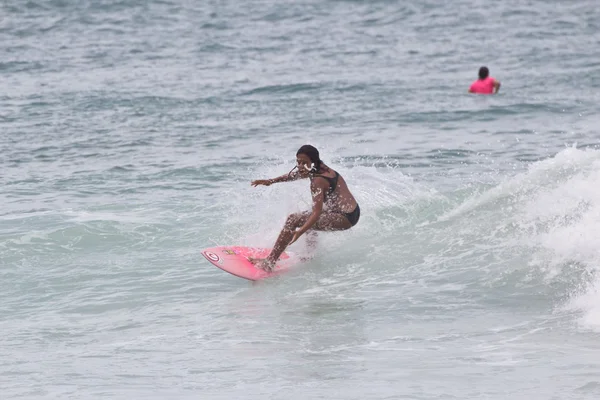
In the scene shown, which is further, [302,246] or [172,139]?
[172,139]

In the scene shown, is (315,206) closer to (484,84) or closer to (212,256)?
(212,256)

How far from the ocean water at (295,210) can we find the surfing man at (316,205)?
1.51 ft

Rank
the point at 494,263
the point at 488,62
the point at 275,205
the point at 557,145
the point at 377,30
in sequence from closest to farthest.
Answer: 1. the point at 494,263
2. the point at 275,205
3. the point at 557,145
4. the point at 488,62
5. the point at 377,30

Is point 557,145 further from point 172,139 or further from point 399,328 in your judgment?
point 399,328

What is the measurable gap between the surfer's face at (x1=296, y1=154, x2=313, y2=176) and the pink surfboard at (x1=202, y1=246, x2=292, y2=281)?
1.17 metres

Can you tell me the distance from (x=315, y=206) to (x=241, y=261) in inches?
42.2

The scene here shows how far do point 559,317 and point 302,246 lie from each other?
334 centimetres

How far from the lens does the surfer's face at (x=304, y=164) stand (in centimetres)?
1108

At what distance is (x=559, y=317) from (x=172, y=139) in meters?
10.7

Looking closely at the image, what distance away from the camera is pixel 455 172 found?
16.4 m

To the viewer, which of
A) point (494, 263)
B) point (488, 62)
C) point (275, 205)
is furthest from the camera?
point (488, 62)

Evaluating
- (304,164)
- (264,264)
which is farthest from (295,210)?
(304,164)

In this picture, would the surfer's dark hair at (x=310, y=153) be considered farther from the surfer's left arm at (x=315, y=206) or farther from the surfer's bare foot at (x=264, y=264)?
the surfer's bare foot at (x=264, y=264)

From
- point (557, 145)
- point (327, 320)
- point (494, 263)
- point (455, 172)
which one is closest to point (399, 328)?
point (327, 320)
